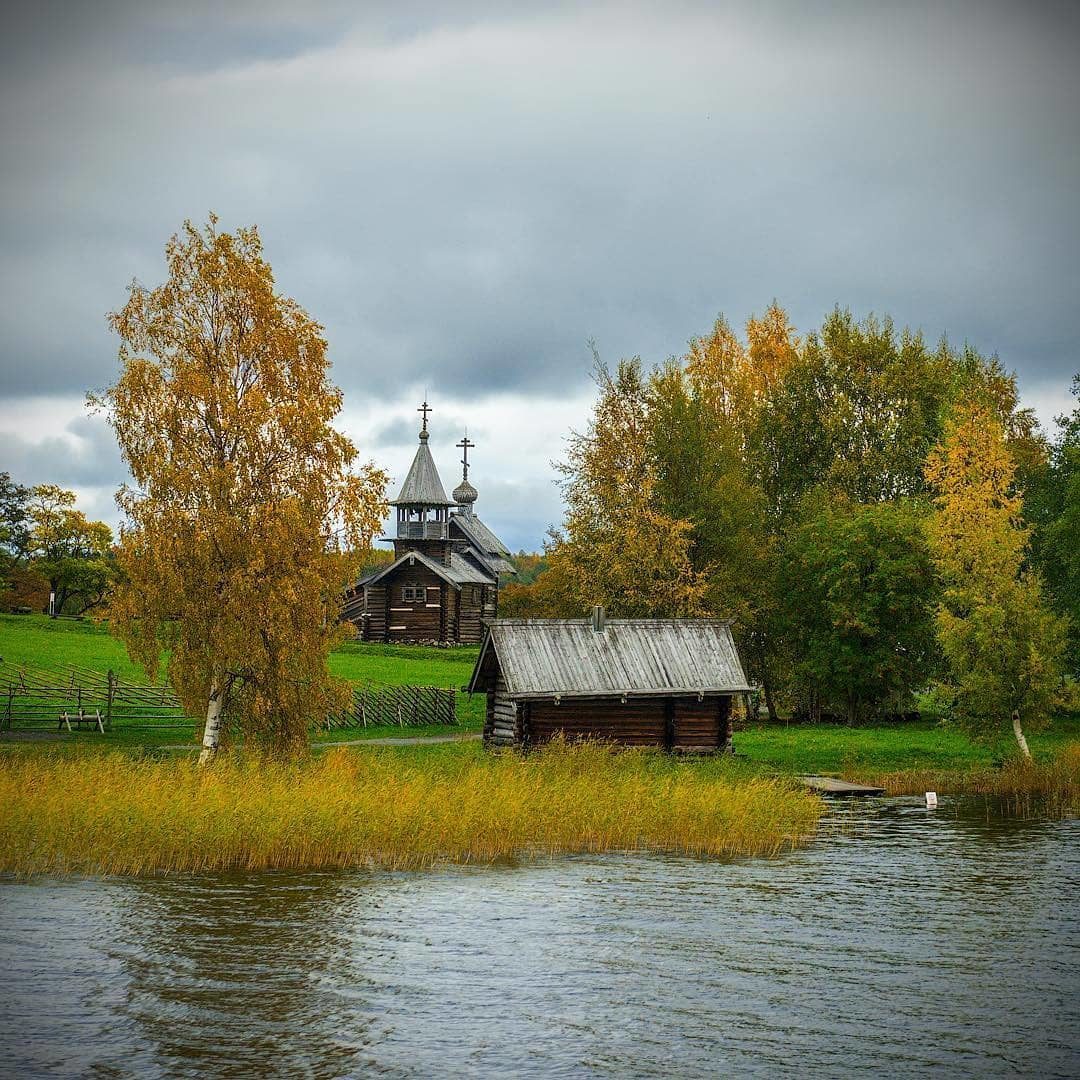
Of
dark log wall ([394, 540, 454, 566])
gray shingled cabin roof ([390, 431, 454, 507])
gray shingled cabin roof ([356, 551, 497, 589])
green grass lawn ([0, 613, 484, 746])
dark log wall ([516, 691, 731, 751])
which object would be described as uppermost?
gray shingled cabin roof ([390, 431, 454, 507])

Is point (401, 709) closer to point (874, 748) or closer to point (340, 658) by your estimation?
point (874, 748)

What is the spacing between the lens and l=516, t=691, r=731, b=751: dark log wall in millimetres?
34750

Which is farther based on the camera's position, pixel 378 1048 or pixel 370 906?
pixel 370 906

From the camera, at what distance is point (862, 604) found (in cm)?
4688

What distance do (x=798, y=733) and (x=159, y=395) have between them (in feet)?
91.5

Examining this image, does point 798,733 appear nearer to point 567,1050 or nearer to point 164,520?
point 164,520

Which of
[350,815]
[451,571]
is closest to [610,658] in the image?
[350,815]

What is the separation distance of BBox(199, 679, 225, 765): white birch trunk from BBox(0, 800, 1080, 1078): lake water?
23.9ft

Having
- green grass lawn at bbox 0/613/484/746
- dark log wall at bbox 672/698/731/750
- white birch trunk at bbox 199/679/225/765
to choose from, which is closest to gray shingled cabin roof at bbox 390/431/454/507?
green grass lawn at bbox 0/613/484/746

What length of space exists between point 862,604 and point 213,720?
27.7 metres

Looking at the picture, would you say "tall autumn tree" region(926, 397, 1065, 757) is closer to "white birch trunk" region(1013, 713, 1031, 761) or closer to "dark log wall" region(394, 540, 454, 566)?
"white birch trunk" region(1013, 713, 1031, 761)

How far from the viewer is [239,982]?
15141 millimetres

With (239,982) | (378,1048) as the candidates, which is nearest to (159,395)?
(239,982)

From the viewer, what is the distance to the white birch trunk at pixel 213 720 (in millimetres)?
27852
